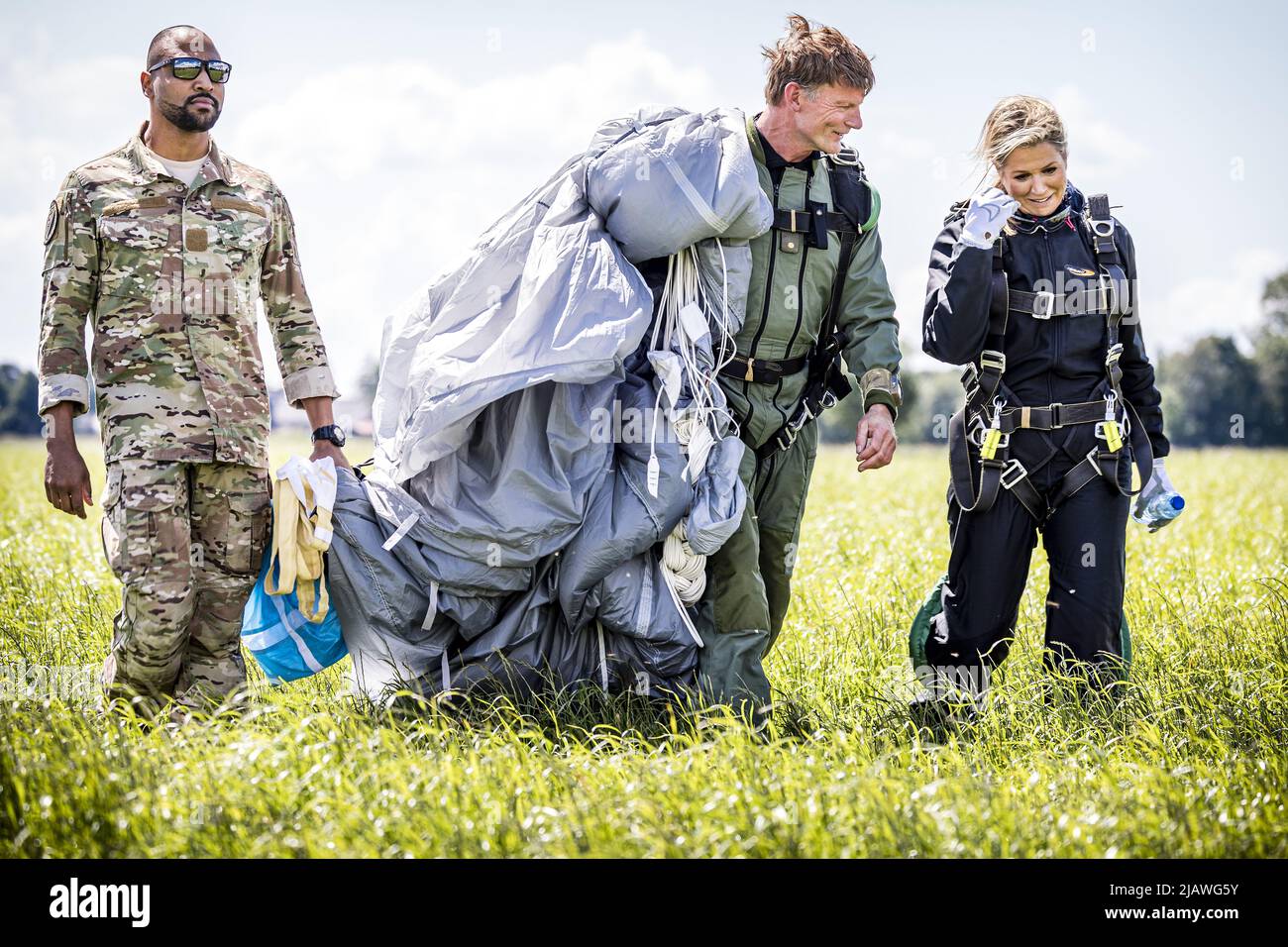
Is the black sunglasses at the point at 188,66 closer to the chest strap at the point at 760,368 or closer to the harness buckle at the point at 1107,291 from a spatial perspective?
the chest strap at the point at 760,368

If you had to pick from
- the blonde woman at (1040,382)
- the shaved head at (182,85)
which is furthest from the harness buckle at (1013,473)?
the shaved head at (182,85)

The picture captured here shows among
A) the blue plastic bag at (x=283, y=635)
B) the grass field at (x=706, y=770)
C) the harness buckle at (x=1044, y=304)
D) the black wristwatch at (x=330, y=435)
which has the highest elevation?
the harness buckle at (x=1044, y=304)

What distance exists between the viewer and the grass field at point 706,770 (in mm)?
3160

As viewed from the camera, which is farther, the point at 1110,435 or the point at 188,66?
the point at 1110,435

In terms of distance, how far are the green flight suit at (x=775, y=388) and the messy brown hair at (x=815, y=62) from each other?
9.3 inches

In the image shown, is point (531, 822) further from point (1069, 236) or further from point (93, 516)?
point (93, 516)

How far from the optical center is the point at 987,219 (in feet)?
13.7

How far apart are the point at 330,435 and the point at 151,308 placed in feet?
2.45

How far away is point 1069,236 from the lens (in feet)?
14.3

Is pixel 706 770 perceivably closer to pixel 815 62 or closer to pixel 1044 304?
pixel 1044 304

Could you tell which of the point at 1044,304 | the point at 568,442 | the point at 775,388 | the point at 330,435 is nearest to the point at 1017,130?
the point at 1044,304

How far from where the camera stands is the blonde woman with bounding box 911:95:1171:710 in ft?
14.0
